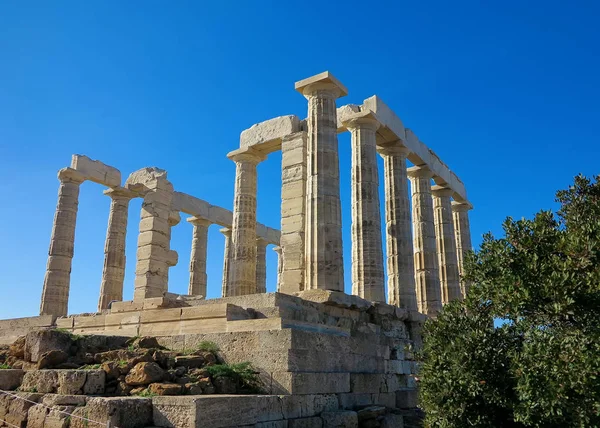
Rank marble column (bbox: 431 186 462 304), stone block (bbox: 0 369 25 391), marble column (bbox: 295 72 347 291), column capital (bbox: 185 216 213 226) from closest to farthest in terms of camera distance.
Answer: stone block (bbox: 0 369 25 391)
marble column (bbox: 295 72 347 291)
marble column (bbox: 431 186 462 304)
column capital (bbox: 185 216 213 226)

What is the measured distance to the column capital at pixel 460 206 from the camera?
103ft

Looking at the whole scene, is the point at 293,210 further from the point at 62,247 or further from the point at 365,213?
the point at 62,247

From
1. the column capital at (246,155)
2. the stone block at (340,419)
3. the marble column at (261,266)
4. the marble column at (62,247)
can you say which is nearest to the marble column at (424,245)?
the column capital at (246,155)

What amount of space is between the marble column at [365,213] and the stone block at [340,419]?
916 centimetres

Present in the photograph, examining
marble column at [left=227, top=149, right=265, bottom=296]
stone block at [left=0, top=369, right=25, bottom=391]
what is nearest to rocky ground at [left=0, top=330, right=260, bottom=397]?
stone block at [left=0, top=369, right=25, bottom=391]

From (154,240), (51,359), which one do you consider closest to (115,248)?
(154,240)

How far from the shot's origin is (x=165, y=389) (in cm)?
855

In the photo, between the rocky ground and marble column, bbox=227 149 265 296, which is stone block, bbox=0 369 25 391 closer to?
the rocky ground

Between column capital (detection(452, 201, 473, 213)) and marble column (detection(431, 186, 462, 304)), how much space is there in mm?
2538

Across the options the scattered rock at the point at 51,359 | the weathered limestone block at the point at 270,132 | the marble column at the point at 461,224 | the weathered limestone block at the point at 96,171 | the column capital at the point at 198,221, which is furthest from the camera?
the column capital at the point at 198,221

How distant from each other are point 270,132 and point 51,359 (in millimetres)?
14487

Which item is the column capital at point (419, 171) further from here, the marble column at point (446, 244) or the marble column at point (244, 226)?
the marble column at point (244, 226)

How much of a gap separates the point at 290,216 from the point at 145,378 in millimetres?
12078

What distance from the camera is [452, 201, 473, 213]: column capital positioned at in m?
31.3
